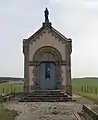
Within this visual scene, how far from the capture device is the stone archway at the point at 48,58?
28.5 m

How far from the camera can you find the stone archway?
28.5 m

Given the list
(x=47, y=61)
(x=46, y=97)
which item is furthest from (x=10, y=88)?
(x=46, y=97)

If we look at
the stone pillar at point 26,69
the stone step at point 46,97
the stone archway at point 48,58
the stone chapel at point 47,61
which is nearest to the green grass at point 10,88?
the stone pillar at point 26,69

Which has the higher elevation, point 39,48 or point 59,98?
point 39,48

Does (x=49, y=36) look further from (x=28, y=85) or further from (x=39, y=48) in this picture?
(x=28, y=85)

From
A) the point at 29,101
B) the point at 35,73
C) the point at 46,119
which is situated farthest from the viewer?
the point at 35,73

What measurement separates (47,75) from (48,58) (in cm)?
172

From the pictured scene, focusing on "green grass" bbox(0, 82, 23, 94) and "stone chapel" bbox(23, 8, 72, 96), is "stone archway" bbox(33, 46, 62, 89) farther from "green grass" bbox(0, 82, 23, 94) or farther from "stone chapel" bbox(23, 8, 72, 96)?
"green grass" bbox(0, 82, 23, 94)

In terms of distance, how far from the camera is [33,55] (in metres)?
28.8

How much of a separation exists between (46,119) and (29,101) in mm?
9963

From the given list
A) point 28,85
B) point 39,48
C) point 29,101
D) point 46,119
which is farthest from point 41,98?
point 46,119

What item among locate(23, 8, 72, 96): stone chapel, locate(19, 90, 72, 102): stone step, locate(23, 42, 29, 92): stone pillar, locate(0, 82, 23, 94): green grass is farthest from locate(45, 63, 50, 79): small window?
locate(0, 82, 23, 94): green grass

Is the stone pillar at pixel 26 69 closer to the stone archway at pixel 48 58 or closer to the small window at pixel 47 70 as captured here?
the stone archway at pixel 48 58

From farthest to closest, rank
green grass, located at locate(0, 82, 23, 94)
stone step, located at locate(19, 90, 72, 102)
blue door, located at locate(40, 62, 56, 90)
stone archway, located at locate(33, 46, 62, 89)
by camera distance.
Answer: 1. green grass, located at locate(0, 82, 23, 94)
2. blue door, located at locate(40, 62, 56, 90)
3. stone archway, located at locate(33, 46, 62, 89)
4. stone step, located at locate(19, 90, 72, 102)
